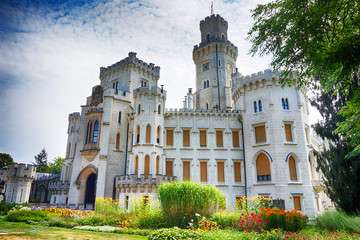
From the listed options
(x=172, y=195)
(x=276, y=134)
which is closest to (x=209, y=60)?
(x=276, y=134)

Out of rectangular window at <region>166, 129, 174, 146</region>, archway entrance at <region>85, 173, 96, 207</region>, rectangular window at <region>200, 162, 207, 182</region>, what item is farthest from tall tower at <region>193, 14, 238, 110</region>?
archway entrance at <region>85, 173, 96, 207</region>

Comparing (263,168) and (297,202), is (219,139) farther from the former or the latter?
(297,202)

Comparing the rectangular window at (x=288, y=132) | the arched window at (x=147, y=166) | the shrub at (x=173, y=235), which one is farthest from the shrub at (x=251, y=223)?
the rectangular window at (x=288, y=132)

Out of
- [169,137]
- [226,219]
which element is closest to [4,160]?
[169,137]

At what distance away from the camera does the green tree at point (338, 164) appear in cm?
1467

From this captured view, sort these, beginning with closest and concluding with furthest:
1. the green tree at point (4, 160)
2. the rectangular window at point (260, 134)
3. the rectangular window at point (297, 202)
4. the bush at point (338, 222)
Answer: the bush at point (338, 222) < the rectangular window at point (297, 202) < the rectangular window at point (260, 134) < the green tree at point (4, 160)

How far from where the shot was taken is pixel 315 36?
8.64 metres

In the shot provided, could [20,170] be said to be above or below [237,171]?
above

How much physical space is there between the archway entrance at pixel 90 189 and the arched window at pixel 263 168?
19.3 m

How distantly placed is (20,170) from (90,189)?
45.3 feet

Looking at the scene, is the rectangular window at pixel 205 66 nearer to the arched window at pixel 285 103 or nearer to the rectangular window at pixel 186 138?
the rectangular window at pixel 186 138

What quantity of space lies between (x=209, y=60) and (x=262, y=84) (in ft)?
37.4

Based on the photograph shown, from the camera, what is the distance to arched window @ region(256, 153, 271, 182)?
25078 millimetres

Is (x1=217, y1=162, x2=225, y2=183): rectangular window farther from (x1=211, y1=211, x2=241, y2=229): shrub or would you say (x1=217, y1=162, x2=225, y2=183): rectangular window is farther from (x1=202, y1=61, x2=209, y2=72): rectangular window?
(x1=202, y1=61, x2=209, y2=72): rectangular window
